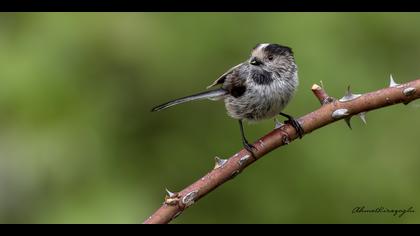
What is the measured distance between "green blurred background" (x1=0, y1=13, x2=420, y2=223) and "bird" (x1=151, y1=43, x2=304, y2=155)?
0.55 meters

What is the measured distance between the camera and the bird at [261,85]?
3.61m

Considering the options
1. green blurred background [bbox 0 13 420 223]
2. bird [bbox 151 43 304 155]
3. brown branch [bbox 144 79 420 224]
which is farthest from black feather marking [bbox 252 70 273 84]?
brown branch [bbox 144 79 420 224]

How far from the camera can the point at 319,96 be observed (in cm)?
267

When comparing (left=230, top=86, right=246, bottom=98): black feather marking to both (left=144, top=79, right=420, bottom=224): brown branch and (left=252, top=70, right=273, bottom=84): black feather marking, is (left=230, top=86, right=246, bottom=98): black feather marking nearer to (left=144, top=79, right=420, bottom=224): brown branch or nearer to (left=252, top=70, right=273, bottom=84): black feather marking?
(left=252, top=70, right=273, bottom=84): black feather marking

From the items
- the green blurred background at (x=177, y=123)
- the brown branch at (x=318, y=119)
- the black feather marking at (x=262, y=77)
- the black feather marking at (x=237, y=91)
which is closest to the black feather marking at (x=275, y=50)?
the black feather marking at (x=262, y=77)

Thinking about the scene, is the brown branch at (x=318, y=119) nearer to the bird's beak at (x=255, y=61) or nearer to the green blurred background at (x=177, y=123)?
the bird's beak at (x=255, y=61)

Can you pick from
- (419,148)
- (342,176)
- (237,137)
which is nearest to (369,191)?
(342,176)

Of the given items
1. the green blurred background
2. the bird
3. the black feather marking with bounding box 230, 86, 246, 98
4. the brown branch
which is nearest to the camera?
the brown branch

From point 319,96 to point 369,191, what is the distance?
1830 mm

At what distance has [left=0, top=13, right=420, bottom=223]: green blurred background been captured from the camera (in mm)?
4090

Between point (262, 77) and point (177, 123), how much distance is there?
Result: 0.97 m

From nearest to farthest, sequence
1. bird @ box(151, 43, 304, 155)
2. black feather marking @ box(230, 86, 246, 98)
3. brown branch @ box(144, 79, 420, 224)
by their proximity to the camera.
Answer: brown branch @ box(144, 79, 420, 224) < bird @ box(151, 43, 304, 155) < black feather marking @ box(230, 86, 246, 98)

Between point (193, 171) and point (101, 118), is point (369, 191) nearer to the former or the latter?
point (193, 171)

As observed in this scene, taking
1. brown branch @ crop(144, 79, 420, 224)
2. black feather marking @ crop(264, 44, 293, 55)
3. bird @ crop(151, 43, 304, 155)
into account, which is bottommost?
brown branch @ crop(144, 79, 420, 224)
